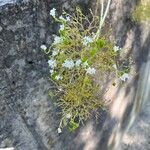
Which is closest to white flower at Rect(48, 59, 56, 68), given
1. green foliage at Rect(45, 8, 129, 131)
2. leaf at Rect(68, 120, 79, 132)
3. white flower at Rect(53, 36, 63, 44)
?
green foliage at Rect(45, 8, 129, 131)

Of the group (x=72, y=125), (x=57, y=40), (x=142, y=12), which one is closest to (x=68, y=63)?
(x=57, y=40)

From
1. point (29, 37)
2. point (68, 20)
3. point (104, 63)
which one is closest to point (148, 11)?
point (104, 63)

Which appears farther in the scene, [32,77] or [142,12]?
[142,12]

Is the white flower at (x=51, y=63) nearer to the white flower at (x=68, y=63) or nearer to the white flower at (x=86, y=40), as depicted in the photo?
the white flower at (x=68, y=63)

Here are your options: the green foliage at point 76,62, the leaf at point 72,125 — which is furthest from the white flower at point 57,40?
the leaf at point 72,125

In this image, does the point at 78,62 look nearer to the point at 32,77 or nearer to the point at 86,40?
the point at 86,40

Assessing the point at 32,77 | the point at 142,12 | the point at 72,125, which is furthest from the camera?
the point at 142,12

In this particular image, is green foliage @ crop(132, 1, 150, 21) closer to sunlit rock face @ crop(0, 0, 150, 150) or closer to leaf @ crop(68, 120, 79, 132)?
sunlit rock face @ crop(0, 0, 150, 150)

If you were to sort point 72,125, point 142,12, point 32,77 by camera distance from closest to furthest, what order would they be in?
point 32,77 < point 72,125 < point 142,12

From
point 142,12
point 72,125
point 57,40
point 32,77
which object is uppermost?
point 57,40
